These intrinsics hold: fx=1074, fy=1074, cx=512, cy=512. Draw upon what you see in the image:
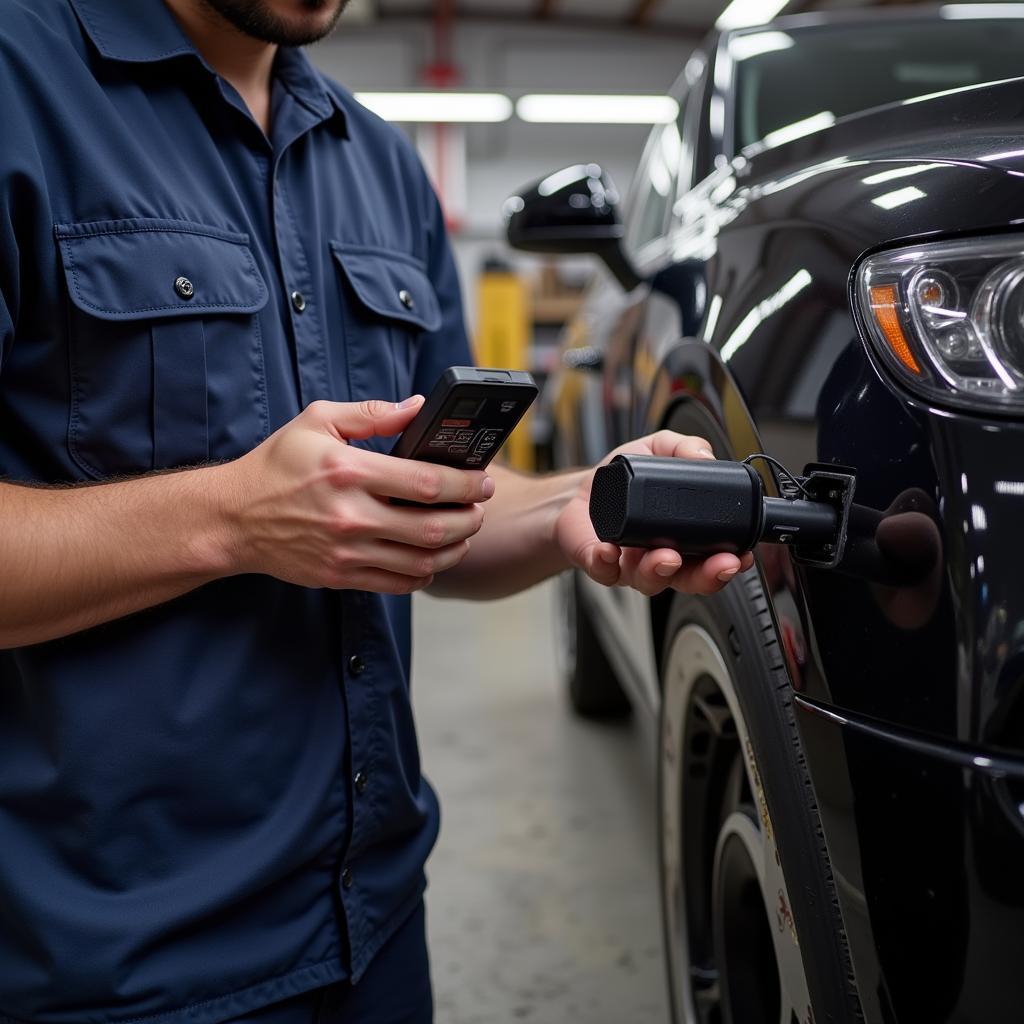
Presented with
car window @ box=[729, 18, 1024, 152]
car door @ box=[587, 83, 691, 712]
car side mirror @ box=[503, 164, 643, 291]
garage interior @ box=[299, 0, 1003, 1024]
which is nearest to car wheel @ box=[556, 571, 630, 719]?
garage interior @ box=[299, 0, 1003, 1024]

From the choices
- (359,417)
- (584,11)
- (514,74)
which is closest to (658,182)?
(359,417)

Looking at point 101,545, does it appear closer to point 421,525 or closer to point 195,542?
point 195,542

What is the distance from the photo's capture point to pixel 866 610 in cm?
70

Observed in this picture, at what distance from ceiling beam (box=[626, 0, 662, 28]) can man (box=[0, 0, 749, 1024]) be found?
9900 mm

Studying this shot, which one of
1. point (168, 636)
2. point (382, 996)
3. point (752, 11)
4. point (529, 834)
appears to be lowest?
point (529, 834)

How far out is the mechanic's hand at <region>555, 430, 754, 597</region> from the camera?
713 millimetres

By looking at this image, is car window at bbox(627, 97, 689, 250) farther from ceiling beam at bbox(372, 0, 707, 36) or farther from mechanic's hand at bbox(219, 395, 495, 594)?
ceiling beam at bbox(372, 0, 707, 36)

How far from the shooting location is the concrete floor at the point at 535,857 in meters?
1.77

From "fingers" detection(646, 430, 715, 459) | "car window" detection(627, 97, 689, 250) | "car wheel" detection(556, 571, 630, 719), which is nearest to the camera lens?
"fingers" detection(646, 430, 715, 459)

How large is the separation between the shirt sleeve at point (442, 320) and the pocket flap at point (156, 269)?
29 cm

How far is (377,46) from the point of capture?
10.2 m

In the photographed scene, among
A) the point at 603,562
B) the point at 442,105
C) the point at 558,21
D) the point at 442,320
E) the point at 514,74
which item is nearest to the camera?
the point at 603,562

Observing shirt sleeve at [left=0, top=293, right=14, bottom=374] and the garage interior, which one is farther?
the garage interior

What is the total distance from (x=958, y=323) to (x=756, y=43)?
1.33m
